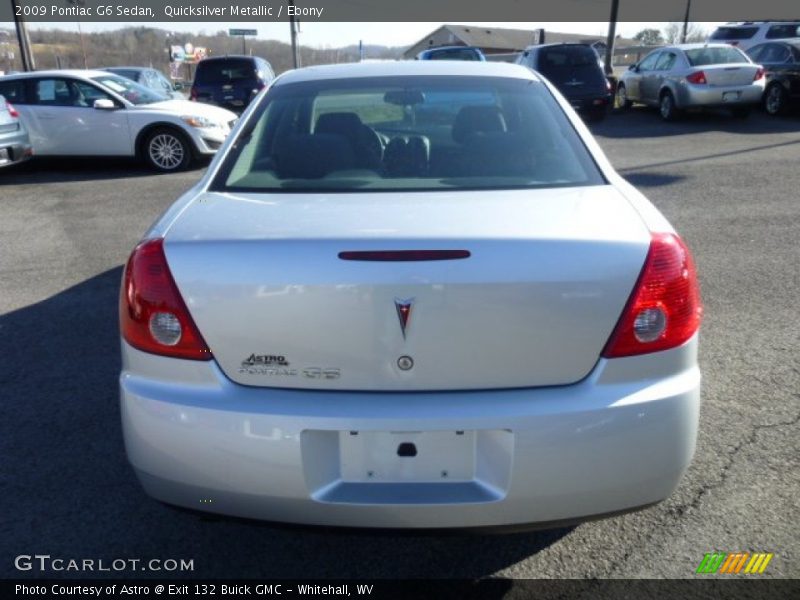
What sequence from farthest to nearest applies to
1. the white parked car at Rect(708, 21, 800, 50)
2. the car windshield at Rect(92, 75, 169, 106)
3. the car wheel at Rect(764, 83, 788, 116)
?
1. the white parked car at Rect(708, 21, 800, 50)
2. the car wheel at Rect(764, 83, 788, 116)
3. the car windshield at Rect(92, 75, 169, 106)

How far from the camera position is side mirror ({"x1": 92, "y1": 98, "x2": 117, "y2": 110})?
35.8ft

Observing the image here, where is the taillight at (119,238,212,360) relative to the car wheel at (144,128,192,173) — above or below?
above

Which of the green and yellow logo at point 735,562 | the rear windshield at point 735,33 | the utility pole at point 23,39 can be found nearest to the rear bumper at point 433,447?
the green and yellow logo at point 735,562

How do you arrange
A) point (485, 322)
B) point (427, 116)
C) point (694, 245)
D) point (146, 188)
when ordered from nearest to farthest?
point (485, 322), point (427, 116), point (694, 245), point (146, 188)

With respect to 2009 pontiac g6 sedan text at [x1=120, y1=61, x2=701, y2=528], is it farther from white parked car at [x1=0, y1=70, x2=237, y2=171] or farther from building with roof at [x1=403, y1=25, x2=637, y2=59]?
building with roof at [x1=403, y1=25, x2=637, y2=59]

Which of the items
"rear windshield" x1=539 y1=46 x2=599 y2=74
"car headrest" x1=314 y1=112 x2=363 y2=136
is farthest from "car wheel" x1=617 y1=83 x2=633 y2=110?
"car headrest" x1=314 y1=112 x2=363 y2=136

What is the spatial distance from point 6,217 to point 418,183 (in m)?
7.30

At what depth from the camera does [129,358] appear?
2.26 m

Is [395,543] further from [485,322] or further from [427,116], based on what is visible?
[427,116]

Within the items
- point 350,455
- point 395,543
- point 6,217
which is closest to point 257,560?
point 395,543

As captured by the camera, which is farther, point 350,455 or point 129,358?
point 129,358

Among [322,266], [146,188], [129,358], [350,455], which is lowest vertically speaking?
[146,188]
